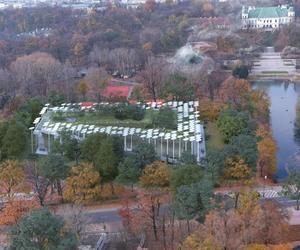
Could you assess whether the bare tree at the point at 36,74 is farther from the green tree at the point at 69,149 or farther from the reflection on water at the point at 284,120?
the reflection on water at the point at 284,120

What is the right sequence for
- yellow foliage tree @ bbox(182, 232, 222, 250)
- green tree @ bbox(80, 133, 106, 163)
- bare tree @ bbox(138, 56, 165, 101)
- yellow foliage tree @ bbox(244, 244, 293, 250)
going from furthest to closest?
bare tree @ bbox(138, 56, 165, 101)
green tree @ bbox(80, 133, 106, 163)
yellow foliage tree @ bbox(244, 244, 293, 250)
yellow foliage tree @ bbox(182, 232, 222, 250)

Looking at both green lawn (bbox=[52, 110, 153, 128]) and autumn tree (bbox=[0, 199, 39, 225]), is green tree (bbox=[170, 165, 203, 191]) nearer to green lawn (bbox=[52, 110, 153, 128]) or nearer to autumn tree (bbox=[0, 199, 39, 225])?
autumn tree (bbox=[0, 199, 39, 225])

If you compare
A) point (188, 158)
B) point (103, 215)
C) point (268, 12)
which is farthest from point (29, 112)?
point (268, 12)

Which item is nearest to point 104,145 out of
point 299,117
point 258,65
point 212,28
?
point 299,117

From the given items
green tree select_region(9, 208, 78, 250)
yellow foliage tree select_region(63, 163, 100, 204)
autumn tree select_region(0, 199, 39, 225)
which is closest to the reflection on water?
yellow foliage tree select_region(63, 163, 100, 204)

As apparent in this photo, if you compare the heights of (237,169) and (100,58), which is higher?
(100,58)

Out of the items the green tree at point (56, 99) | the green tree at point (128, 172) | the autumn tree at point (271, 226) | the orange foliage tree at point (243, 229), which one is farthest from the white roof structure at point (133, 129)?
the autumn tree at point (271, 226)

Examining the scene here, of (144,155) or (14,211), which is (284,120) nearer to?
(144,155)

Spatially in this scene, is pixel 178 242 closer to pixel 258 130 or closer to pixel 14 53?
pixel 258 130
